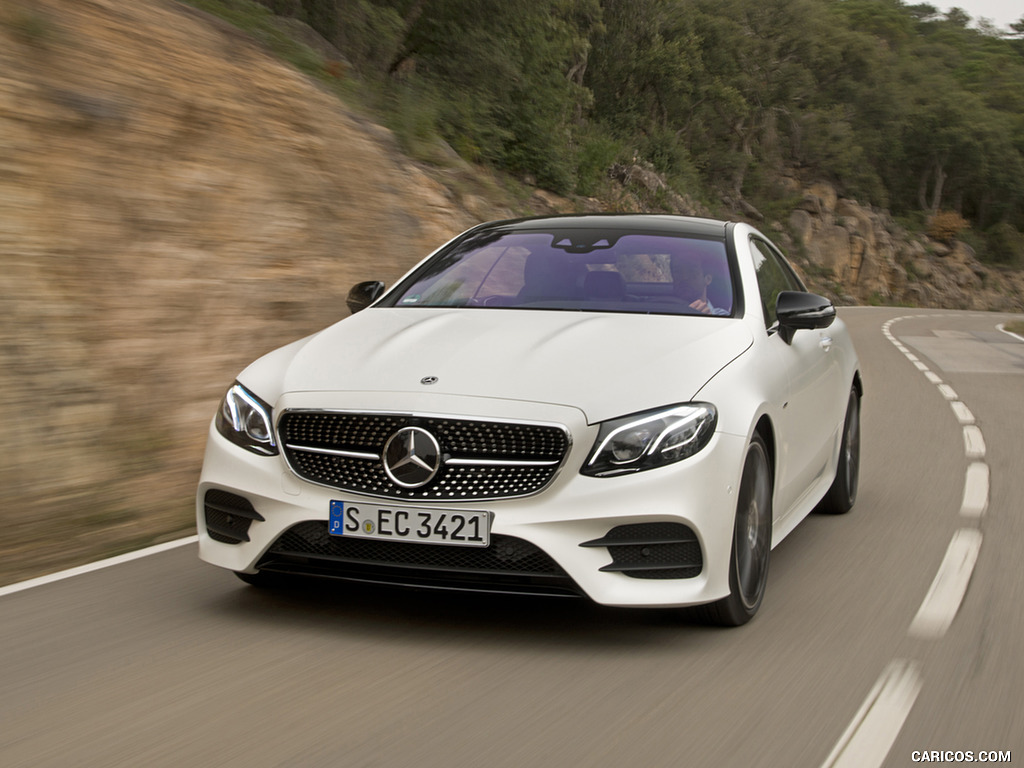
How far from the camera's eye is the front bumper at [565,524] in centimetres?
408

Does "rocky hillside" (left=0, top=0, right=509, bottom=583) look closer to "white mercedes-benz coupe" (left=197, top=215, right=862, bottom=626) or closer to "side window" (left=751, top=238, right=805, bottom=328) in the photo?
"white mercedes-benz coupe" (left=197, top=215, right=862, bottom=626)

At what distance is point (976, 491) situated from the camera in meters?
7.70

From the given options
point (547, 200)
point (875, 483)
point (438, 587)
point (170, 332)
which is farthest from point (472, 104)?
point (438, 587)

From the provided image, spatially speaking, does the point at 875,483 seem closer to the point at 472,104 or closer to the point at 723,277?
the point at 723,277

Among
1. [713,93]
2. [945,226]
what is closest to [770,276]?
[713,93]

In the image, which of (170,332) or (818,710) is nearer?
(818,710)

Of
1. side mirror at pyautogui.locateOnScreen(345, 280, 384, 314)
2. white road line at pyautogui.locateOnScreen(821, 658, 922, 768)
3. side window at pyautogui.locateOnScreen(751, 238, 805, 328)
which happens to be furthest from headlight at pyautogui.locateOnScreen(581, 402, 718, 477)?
side mirror at pyautogui.locateOnScreen(345, 280, 384, 314)

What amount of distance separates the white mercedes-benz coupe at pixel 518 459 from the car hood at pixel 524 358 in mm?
10

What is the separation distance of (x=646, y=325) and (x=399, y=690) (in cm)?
186

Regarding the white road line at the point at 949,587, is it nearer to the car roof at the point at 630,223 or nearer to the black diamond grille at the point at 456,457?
the black diamond grille at the point at 456,457

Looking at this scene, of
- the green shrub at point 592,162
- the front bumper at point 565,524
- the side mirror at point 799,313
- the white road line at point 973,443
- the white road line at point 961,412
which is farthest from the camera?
the green shrub at point 592,162

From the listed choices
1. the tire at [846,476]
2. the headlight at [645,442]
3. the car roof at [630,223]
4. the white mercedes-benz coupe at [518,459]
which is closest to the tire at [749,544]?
the white mercedes-benz coupe at [518,459]

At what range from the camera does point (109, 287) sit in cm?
941

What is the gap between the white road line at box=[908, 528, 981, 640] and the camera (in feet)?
15.3
